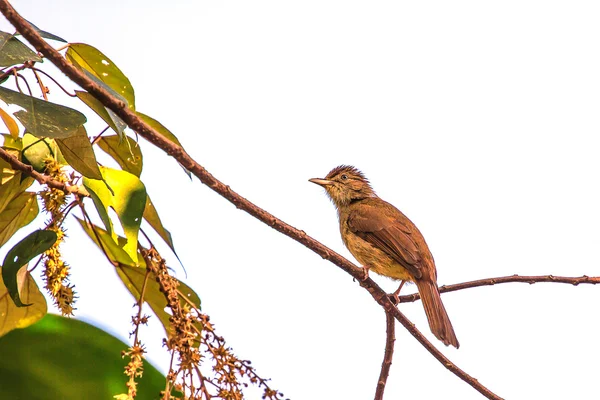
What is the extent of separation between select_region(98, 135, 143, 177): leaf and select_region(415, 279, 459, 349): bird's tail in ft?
6.23

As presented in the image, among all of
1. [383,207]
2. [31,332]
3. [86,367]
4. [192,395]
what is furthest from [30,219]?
[383,207]

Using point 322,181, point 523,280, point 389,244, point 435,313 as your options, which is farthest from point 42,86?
point 322,181

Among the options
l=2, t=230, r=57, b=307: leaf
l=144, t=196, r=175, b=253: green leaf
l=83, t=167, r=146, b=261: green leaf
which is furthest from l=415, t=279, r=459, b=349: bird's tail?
l=2, t=230, r=57, b=307: leaf

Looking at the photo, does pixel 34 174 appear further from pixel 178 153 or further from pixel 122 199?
pixel 178 153

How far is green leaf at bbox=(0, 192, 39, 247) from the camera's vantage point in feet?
7.74

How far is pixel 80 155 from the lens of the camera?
7.05ft

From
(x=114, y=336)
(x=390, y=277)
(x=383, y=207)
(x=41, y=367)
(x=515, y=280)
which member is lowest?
(x=41, y=367)

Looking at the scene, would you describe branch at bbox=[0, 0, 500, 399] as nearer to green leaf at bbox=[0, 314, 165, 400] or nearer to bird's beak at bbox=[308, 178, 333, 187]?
green leaf at bbox=[0, 314, 165, 400]

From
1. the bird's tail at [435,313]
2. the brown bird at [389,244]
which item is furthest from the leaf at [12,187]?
the brown bird at [389,244]

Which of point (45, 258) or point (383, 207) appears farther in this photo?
point (383, 207)

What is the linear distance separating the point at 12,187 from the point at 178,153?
2.44 feet

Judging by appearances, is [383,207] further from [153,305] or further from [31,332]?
[31,332]

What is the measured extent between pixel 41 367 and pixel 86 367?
131 millimetres

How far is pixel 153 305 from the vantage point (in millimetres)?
2664
